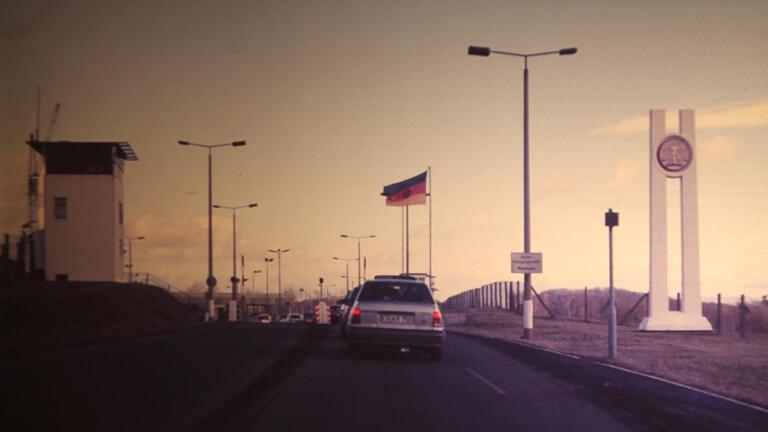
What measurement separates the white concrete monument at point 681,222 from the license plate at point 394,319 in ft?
50.2

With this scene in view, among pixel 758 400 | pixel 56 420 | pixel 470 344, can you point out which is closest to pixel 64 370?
pixel 56 420

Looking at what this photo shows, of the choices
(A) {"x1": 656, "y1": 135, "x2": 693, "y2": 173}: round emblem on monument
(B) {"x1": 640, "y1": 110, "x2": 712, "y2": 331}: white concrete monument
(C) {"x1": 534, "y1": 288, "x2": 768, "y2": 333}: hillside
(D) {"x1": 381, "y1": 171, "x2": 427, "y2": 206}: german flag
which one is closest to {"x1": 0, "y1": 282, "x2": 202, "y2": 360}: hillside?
(D) {"x1": 381, "y1": 171, "x2": 427, "y2": 206}: german flag

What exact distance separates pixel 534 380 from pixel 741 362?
7249mm

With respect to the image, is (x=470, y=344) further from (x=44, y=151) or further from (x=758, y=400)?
(x=44, y=151)

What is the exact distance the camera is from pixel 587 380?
14.3 meters

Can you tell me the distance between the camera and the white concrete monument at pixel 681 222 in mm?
29266

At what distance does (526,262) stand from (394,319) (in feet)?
40.0

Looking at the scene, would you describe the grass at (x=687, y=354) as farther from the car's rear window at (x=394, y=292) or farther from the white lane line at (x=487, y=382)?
the car's rear window at (x=394, y=292)

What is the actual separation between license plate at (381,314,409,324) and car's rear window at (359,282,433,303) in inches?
23.7

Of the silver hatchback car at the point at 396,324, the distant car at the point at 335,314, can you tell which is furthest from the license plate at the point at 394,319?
the distant car at the point at 335,314

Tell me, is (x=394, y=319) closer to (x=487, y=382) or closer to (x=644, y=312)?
(x=487, y=382)

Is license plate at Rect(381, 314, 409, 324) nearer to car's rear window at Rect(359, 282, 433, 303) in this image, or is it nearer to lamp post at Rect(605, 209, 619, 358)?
car's rear window at Rect(359, 282, 433, 303)

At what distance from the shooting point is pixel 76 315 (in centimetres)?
3447

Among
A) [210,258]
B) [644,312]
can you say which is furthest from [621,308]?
→ [210,258]
